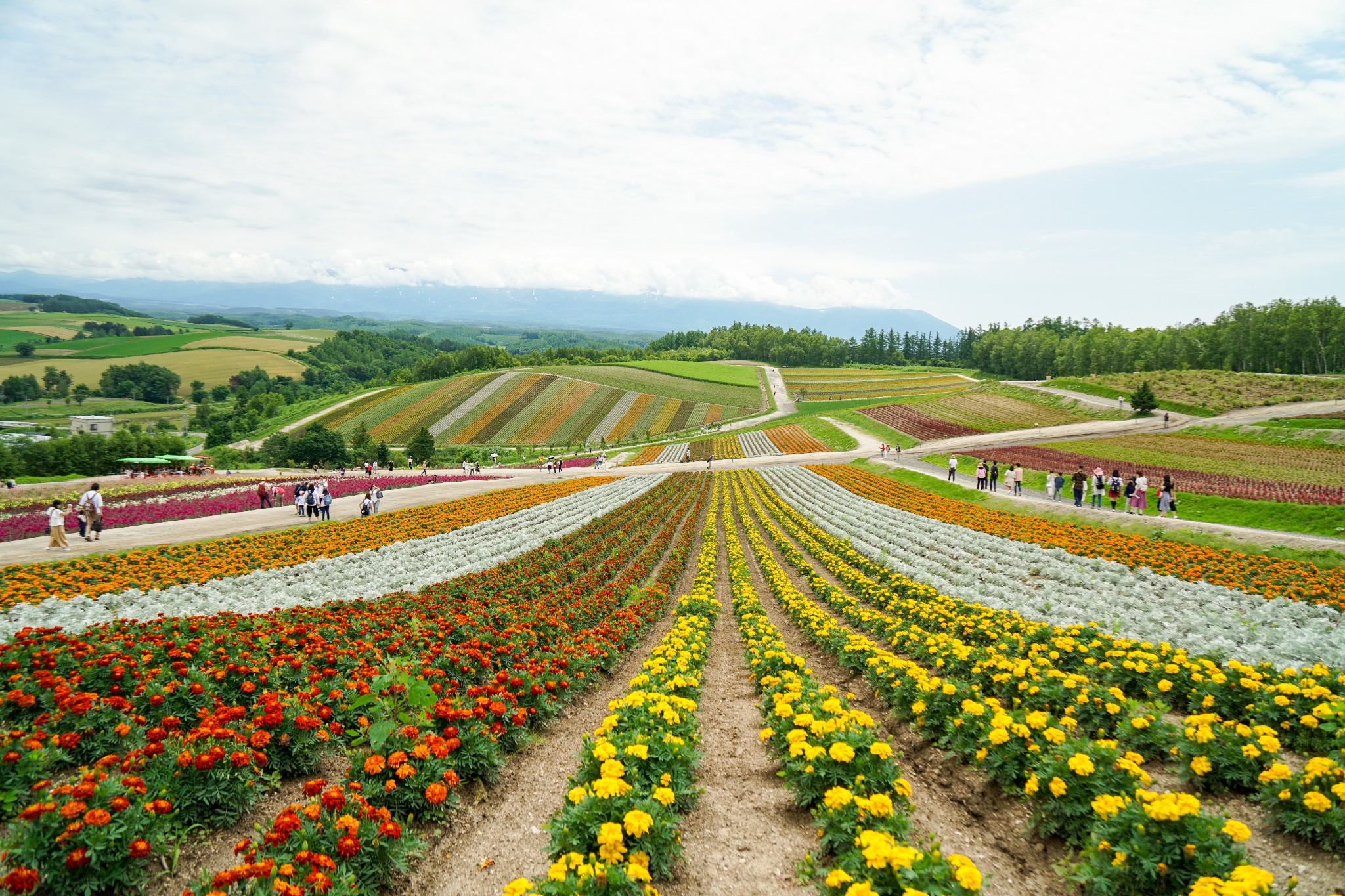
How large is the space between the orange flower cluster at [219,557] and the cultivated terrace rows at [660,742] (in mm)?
238

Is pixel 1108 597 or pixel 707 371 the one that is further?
pixel 707 371

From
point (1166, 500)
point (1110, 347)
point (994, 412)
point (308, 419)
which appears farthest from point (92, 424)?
point (1110, 347)

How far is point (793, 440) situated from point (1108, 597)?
56.1 metres

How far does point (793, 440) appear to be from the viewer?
69125 mm

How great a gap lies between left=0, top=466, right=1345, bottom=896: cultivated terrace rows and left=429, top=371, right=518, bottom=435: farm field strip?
75.4 metres

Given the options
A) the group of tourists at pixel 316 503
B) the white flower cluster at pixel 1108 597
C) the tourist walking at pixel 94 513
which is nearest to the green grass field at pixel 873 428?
the white flower cluster at pixel 1108 597

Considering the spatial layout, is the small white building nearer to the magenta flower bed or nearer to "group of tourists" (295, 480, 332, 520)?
the magenta flower bed

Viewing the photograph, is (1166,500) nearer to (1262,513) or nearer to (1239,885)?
(1262,513)

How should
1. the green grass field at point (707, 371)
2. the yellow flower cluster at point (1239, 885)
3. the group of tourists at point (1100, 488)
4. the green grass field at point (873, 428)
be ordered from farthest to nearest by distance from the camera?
the green grass field at point (707, 371)
the green grass field at point (873, 428)
the group of tourists at point (1100, 488)
the yellow flower cluster at point (1239, 885)

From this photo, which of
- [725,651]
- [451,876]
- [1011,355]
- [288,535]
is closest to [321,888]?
[451,876]

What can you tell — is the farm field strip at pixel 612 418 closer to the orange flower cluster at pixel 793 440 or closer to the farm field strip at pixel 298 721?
the orange flower cluster at pixel 793 440

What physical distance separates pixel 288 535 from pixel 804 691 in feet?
63.0

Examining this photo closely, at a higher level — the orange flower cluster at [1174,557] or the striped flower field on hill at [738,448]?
the orange flower cluster at [1174,557]

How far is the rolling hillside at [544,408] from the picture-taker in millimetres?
84812
